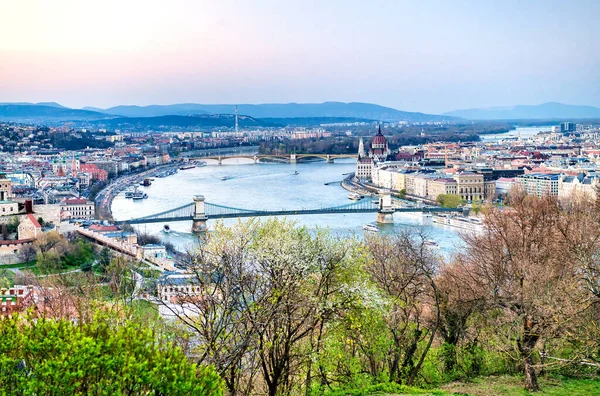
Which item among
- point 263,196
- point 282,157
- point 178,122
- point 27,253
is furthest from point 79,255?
point 178,122

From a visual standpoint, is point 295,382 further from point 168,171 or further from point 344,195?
point 168,171

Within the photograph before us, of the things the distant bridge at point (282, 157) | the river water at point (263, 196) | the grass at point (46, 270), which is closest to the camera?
the grass at point (46, 270)

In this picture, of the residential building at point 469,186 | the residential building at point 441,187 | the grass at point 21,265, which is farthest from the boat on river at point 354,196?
the grass at point 21,265

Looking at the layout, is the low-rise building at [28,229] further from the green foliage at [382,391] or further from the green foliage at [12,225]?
the green foliage at [382,391]

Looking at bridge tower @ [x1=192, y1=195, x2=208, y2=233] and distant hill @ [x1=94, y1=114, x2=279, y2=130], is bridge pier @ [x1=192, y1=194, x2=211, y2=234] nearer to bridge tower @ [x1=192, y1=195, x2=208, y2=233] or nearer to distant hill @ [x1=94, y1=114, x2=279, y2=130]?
bridge tower @ [x1=192, y1=195, x2=208, y2=233]

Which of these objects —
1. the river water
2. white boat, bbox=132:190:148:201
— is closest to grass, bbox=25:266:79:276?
the river water

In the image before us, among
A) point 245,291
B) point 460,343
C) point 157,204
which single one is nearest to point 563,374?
point 460,343

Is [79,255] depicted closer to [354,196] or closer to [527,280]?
[527,280]
